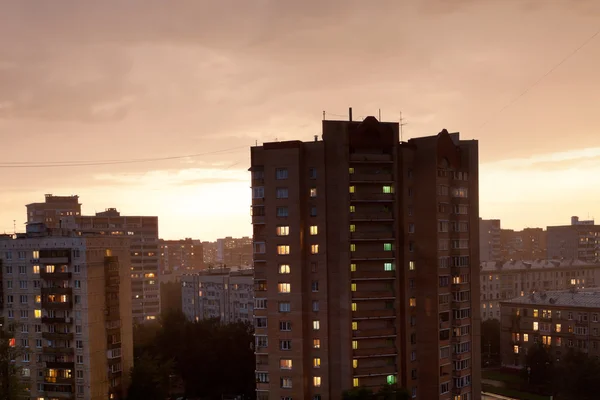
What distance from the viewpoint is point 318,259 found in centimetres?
7081

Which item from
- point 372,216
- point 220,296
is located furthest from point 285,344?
Result: point 220,296

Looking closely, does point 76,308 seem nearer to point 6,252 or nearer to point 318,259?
point 6,252

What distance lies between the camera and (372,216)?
7175cm

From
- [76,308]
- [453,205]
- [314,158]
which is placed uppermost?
[314,158]

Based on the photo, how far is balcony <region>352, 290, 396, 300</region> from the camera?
70562 mm

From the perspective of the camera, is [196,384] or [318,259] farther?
[196,384]

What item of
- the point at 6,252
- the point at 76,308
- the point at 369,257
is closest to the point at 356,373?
the point at 369,257

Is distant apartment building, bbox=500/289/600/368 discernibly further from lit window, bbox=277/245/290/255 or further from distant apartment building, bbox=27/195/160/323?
distant apartment building, bbox=27/195/160/323

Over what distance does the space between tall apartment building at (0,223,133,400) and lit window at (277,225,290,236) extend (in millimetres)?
32084

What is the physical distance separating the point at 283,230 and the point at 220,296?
86689mm

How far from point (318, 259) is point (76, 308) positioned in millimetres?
38629

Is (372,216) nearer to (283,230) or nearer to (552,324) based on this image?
(283,230)

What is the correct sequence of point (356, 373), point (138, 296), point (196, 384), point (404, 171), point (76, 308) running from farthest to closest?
point (138, 296), point (196, 384), point (76, 308), point (404, 171), point (356, 373)

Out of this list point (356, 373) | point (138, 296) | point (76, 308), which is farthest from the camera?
point (138, 296)
